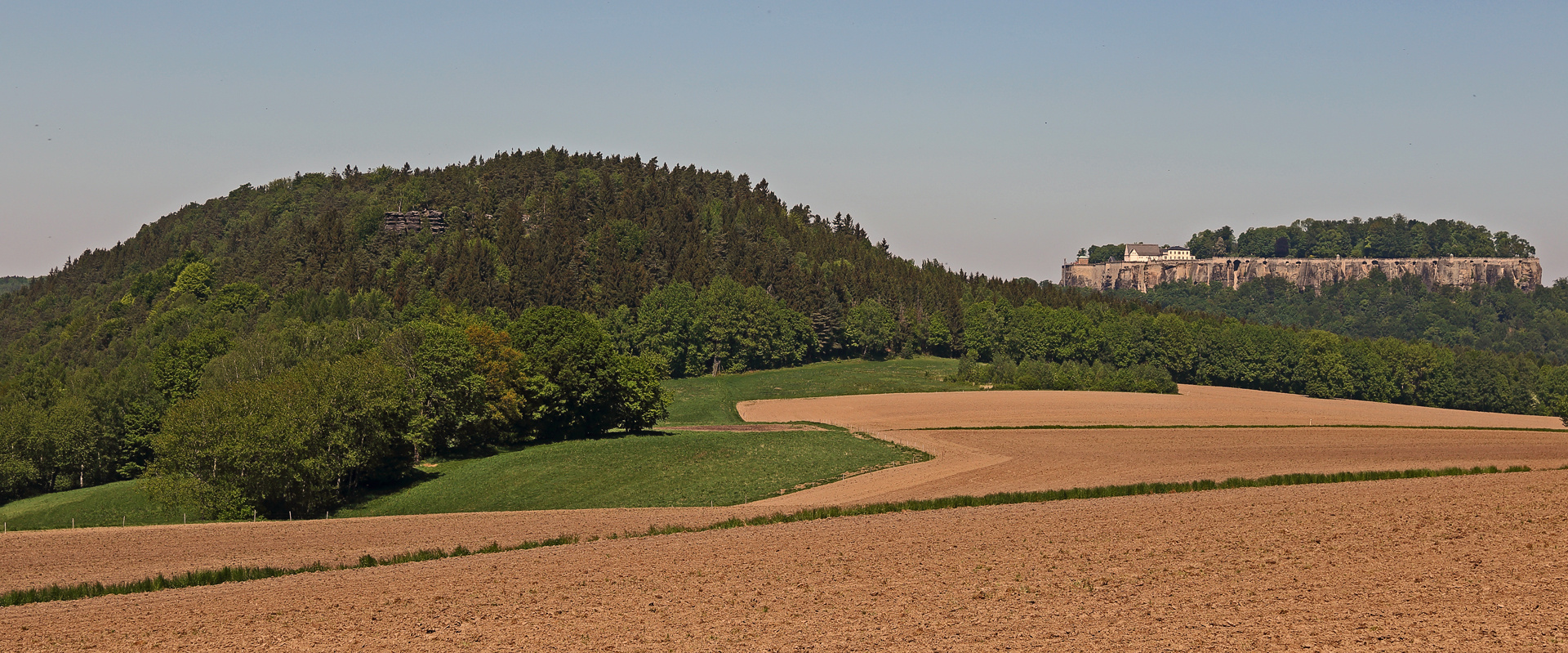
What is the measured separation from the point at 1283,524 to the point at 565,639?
2503cm

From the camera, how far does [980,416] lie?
10056 centimetres

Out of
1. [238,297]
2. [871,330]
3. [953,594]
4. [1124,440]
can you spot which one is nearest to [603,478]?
[1124,440]

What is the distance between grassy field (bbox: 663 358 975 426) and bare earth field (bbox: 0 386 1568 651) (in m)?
63.3

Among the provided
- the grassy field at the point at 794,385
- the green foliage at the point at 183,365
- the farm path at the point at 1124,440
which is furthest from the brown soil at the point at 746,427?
the green foliage at the point at 183,365

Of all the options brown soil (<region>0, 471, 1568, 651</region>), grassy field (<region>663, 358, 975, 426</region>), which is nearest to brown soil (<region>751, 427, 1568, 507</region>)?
brown soil (<region>0, 471, 1568, 651</region>)

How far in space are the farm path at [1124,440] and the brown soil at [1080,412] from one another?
0.19 meters

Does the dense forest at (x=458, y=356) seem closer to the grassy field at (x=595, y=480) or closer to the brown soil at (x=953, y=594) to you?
the grassy field at (x=595, y=480)

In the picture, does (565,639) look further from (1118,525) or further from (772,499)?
(772,499)

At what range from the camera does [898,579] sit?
3031 cm

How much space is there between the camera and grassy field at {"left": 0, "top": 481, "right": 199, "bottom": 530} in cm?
6175

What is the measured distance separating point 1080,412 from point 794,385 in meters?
45.9

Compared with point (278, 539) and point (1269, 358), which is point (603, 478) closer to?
point (278, 539)

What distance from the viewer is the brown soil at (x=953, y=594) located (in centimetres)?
2384

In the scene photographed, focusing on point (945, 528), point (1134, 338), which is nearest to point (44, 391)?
point (945, 528)
